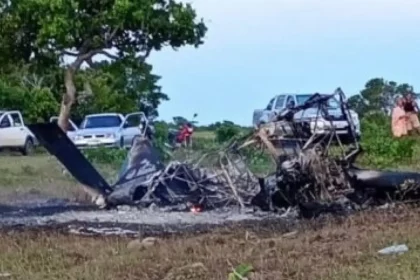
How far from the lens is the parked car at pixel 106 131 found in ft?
125

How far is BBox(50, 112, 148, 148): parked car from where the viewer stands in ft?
125

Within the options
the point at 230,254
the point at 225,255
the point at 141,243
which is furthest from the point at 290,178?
the point at 225,255

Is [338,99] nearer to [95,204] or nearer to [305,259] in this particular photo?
[95,204]

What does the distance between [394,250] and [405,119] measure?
836 inches

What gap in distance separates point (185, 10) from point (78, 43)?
3.82 meters

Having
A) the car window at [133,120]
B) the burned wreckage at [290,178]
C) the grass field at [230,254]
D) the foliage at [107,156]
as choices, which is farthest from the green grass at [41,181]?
the car window at [133,120]

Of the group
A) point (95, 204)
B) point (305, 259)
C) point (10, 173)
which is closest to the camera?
point (305, 259)

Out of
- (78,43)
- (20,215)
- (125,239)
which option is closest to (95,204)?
(20,215)

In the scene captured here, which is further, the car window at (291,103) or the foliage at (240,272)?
the car window at (291,103)

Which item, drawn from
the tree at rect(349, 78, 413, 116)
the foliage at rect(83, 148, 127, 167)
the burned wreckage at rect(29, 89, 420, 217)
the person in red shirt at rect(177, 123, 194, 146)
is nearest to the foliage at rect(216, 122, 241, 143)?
the person in red shirt at rect(177, 123, 194, 146)

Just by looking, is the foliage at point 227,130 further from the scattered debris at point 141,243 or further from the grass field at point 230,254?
the scattered debris at point 141,243

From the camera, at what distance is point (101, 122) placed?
4091 cm

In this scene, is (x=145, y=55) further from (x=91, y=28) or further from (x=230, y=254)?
(x=230, y=254)

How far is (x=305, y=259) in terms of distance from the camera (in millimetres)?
9703
